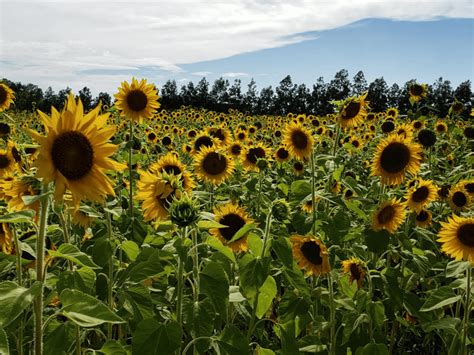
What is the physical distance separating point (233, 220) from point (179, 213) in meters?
1.19

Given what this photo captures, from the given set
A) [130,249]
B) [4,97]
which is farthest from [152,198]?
[4,97]

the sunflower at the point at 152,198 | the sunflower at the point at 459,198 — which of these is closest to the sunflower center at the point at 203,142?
the sunflower at the point at 459,198

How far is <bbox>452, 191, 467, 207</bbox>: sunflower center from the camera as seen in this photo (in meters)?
5.13

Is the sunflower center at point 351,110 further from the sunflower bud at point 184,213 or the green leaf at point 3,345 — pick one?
the green leaf at point 3,345

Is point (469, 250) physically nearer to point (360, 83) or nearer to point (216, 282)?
point (216, 282)

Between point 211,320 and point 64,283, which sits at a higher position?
point 64,283

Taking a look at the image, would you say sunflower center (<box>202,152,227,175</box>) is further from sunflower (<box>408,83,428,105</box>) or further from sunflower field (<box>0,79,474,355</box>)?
sunflower (<box>408,83,428,105</box>)

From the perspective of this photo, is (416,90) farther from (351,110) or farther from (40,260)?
(40,260)

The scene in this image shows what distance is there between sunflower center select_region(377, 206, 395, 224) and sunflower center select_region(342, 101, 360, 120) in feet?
4.48

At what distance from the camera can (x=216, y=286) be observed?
233 centimetres

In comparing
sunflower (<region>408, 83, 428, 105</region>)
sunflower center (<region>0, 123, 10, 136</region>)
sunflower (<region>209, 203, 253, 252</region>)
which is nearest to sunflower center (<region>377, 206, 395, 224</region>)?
sunflower (<region>209, 203, 253, 252</region>)

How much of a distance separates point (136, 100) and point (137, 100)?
1 cm

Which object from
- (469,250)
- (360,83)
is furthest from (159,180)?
(360,83)

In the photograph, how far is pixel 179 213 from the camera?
2234mm
